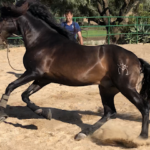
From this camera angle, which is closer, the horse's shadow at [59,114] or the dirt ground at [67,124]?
the dirt ground at [67,124]

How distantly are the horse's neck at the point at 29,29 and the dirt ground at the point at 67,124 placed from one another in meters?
1.32

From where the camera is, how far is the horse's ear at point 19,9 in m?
4.18

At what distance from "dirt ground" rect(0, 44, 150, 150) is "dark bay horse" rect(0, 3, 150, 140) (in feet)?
0.67

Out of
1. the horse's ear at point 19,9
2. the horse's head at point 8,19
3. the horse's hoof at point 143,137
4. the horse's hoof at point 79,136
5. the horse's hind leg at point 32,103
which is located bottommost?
the horse's hoof at point 79,136

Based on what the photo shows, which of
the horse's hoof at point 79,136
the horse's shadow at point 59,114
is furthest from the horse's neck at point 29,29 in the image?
the horse's hoof at point 79,136

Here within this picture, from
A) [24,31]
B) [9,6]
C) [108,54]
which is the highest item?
[9,6]

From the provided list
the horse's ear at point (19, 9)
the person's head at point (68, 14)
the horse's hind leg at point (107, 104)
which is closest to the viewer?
the horse's ear at point (19, 9)

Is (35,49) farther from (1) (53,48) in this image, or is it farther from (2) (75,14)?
(2) (75,14)

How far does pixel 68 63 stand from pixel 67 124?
1172 millimetres

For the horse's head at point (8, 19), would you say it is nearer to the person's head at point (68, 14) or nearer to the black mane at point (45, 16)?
the black mane at point (45, 16)

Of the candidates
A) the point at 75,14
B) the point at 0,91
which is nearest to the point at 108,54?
the point at 0,91

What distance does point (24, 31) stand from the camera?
14.2ft

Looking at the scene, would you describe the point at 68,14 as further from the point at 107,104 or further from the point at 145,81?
the point at 145,81

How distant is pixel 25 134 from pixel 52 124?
59 cm
